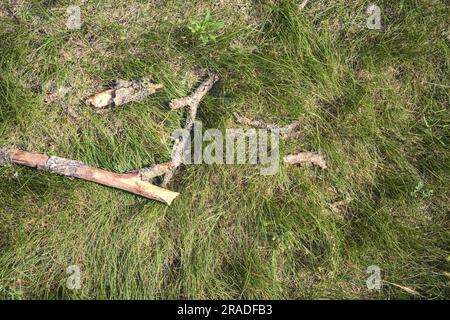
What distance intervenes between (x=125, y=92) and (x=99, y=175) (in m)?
0.60

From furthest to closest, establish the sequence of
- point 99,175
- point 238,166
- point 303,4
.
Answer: point 303,4, point 238,166, point 99,175

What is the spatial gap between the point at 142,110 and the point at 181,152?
1.31ft

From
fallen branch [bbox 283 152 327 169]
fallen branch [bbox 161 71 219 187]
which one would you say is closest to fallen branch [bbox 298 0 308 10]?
fallen branch [bbox 161 71 219 187]

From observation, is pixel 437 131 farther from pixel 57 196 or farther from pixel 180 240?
pixel 57 196

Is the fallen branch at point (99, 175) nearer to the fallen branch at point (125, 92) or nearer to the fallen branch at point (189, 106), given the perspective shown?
the fallen branch at point (189, 106)

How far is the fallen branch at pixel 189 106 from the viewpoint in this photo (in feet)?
10.3

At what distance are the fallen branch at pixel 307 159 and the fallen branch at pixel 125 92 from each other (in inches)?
41.2

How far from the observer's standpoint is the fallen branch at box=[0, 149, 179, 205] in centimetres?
302

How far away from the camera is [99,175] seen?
3047 mm

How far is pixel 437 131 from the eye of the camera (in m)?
3.24

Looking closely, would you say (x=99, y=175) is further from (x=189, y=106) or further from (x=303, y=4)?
(x=303, y=4)

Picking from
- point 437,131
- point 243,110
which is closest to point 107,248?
point 243,110

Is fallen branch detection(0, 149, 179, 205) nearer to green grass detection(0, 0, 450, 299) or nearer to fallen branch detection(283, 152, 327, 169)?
green grass detection(0, 0, 450, 299)

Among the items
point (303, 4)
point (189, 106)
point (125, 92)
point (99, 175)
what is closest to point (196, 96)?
point (189, 106)
